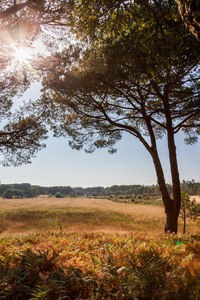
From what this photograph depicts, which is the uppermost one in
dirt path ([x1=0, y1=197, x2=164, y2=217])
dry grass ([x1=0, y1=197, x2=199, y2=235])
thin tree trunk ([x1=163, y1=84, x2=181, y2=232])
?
thin tree trunk ([x1=163, y1=84, x2=181, y2=232])

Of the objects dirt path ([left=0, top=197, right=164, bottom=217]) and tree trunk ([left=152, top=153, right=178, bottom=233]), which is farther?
dirt path ([left=0, top=197, right=164, bottom=217])

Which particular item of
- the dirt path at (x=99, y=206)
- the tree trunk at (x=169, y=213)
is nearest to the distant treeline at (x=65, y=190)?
the dirt path at (x=99, y=206)

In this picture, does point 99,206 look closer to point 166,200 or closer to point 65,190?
point 166,200

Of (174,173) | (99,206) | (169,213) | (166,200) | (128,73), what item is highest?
(128,73)

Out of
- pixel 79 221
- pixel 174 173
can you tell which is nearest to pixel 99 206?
pixel 79 221

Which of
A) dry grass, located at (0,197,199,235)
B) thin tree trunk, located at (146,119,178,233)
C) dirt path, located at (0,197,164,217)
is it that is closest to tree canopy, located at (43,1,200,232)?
thin tree trunk, located at (146,119,178,233)

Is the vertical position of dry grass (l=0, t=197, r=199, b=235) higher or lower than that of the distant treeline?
higher

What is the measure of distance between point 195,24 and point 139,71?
5.04 meters

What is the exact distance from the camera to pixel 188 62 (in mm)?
7793

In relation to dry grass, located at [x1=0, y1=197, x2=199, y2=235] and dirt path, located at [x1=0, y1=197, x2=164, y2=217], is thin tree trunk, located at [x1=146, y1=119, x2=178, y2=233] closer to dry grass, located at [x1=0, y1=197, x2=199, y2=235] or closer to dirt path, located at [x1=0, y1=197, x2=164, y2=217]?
dry grass, located at [x1=0, y1=197, x2=199, y2=235]

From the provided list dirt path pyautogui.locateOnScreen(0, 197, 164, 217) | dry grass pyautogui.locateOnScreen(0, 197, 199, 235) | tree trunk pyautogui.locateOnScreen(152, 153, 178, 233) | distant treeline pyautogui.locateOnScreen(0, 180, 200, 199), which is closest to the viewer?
tree trunk pyautogui.locateOnScreen(152, 153, 178, 233)

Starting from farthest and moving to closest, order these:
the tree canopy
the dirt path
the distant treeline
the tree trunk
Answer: the distant treeline < the dirt path < the tree trunk < the tree canopy

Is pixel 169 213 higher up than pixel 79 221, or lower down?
higher up

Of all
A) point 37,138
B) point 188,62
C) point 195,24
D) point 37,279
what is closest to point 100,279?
point 37,279
